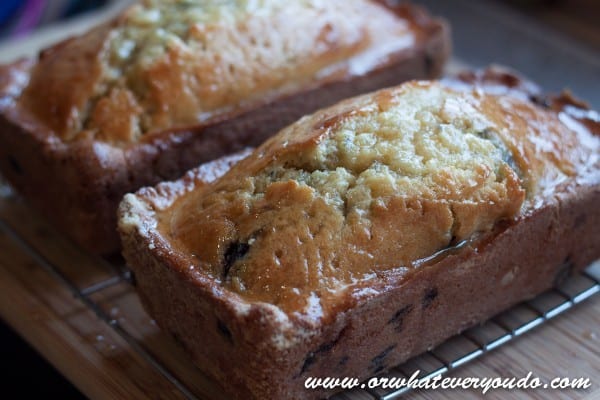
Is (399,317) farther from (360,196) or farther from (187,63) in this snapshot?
(187,63)

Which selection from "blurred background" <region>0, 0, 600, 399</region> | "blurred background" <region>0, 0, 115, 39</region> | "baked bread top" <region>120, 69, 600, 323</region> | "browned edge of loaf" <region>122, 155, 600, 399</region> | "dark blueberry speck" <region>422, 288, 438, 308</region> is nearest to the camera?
"browned edge of loaf" <region>122, 155, 600, 399</region>

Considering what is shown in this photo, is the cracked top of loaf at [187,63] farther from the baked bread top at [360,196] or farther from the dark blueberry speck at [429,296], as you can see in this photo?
the dark blueberry speck at [429,296]

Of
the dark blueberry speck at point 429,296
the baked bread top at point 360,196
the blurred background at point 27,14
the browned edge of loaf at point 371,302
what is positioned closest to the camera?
the browned edge of loaf at point 371,302

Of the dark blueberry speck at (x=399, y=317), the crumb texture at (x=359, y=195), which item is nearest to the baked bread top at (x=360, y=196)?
the crumb texture at (x=359, y=195)

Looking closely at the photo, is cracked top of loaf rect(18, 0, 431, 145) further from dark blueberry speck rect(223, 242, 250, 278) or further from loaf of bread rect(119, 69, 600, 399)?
dark blueberry speck rect(223, 242, 250, 278)

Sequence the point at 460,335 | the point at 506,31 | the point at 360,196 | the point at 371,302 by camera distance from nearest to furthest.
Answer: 1. the point at 371,302
2. the point at 360,196
3. the point at 460,335
4. the point at 506,31

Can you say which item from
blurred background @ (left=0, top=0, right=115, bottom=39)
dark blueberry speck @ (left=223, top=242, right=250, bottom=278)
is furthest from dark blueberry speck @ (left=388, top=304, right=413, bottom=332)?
blurred background @ (left=0, top=0, right=115, bottom=39)

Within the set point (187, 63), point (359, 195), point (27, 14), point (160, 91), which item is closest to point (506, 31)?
point (187, 63)
